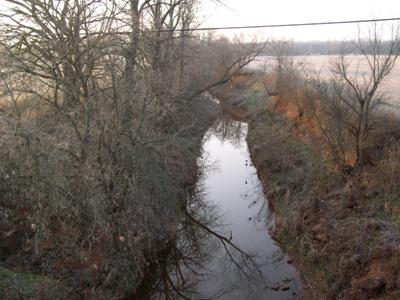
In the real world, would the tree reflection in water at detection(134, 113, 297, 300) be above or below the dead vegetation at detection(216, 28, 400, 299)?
below

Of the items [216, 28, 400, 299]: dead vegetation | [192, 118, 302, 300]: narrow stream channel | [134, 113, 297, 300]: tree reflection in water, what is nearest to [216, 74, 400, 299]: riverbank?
[216, 28, 400, 299]: dead vegetation

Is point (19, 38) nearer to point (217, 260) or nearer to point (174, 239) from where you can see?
point (174, 239)

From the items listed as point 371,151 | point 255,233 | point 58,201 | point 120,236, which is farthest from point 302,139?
point 58,201

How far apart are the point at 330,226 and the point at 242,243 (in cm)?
283

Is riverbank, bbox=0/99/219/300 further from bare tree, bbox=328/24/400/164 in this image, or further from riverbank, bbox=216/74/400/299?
bare tree, bbox=328/24/400/164

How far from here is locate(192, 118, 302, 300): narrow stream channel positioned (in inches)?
410

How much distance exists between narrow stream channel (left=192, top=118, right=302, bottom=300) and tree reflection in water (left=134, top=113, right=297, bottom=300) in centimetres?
2

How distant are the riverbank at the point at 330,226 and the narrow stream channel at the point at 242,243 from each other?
0.45 metres

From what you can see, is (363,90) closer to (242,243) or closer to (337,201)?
(337,201)

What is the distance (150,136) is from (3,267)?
4.57 m

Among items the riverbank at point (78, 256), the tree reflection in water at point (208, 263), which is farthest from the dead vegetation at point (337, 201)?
the riverbank at point (78, 256)

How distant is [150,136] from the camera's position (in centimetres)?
1090

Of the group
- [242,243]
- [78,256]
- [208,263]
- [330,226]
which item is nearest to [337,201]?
[330,226]

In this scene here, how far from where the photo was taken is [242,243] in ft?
42.0
